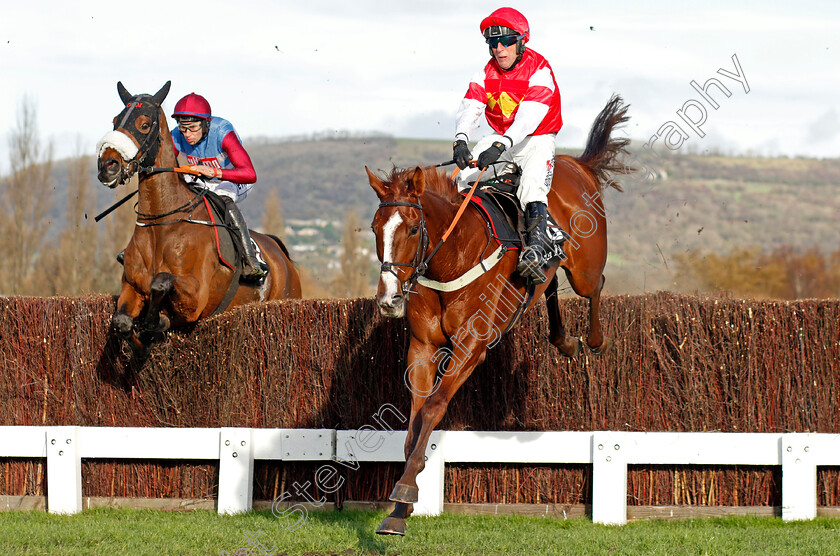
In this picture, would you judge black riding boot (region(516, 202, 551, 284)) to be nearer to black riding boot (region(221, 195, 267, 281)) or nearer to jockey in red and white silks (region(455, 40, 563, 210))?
jockey in red and white silks (region(455, 40, 563, 210))

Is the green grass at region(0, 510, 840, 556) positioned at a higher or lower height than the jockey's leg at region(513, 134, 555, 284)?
lower

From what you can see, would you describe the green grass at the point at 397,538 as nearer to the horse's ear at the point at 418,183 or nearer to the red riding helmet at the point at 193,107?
the horse's ear at the point at 418,183

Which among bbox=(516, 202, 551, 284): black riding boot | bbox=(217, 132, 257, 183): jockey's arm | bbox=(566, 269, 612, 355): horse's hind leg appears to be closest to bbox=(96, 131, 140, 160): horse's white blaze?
bbox=(217, 132, 257, 183): jockey's arm

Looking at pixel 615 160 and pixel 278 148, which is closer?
pixel 615 160

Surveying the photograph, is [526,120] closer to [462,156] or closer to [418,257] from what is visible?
[462,156]

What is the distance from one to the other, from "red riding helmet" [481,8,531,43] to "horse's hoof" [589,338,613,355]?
7.32 feet

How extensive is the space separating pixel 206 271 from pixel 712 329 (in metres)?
4.06

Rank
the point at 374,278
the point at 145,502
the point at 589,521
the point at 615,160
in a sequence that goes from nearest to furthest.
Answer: the point at 589,521
the point at 145,502
the point at 615,160
the point at 374,278

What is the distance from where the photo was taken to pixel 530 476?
6.86 metres

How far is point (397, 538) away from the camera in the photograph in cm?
582

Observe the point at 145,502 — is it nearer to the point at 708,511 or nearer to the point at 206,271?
the point at 206,271

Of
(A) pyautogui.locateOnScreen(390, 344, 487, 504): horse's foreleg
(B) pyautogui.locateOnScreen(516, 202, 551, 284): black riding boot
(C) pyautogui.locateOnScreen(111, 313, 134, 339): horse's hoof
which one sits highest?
(B) pyautogui.locateOnScreen(516, 202, 551, 284): black riding boot

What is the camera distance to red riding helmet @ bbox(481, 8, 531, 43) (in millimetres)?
6258

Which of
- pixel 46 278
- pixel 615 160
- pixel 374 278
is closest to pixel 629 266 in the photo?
pixel 374 278
